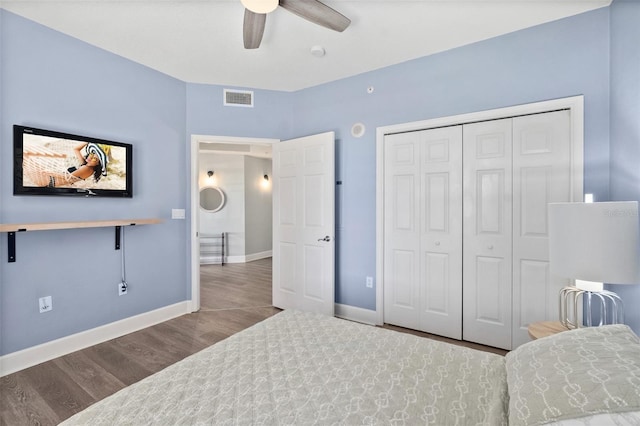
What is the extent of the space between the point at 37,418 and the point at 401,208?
10.2ft

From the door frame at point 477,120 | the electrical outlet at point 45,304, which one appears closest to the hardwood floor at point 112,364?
the electrical outlet at point 45,304

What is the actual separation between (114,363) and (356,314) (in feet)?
7.39

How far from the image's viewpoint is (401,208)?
119 inches

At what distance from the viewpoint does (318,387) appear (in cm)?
108

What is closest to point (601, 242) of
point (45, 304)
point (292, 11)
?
point (292, 11)

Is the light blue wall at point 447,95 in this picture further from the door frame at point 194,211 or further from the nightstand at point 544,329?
the door frame at point 194,211

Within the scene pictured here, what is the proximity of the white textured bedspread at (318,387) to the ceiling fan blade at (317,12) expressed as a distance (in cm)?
199

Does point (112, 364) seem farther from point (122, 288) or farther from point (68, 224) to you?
point (68, 224)

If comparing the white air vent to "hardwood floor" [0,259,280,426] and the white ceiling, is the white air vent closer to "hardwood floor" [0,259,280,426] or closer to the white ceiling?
the white ceiling

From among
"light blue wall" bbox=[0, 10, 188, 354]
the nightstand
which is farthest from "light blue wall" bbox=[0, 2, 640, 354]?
the nightstand

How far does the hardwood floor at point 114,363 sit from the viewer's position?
6.11 feet

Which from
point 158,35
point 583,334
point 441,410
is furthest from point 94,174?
point 583,334

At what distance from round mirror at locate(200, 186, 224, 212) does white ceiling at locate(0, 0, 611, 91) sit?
380 centimetres

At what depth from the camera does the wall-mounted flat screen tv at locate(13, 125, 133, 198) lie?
226cm
